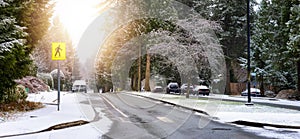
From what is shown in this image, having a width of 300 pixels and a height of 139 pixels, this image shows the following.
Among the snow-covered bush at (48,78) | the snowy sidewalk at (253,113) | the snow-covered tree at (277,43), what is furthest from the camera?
the snow-covered bush at (48,78)

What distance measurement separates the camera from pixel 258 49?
132 feet

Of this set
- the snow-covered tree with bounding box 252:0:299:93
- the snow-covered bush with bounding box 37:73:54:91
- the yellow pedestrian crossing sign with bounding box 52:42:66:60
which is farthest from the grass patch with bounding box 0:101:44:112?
the snow-covered bush with bounding box 37:73:54:91

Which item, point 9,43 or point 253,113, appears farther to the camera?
point 253,113

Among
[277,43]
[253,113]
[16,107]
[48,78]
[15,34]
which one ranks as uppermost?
[277,43]

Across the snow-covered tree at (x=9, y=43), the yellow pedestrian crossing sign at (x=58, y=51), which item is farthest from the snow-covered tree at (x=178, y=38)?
the snow-covered tree at (x=9, y=43)

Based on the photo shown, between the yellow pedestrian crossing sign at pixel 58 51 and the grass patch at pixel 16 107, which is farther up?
the yellow pedestrian crossing sign at pixel 58 51

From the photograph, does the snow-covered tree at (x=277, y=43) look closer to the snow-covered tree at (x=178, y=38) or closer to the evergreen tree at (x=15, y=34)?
the snow-covered tree at (x=178, y=38)

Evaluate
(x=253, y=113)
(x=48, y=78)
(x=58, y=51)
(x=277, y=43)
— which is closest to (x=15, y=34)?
(x=58, y=51)

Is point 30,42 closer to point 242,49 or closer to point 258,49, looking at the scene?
point 258,49

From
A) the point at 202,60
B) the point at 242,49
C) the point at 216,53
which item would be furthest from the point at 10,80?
the point at 242,49

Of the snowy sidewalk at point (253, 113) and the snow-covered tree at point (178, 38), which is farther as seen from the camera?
the snow-covered tree at point (178, 38)

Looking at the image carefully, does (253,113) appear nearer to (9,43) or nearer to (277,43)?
(9,43)

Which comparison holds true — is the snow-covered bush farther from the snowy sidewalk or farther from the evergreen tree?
the snowy sidewalk

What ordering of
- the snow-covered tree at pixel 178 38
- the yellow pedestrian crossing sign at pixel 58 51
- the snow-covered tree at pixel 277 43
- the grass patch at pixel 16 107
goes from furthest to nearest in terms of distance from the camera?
the snow-covered tree at pixel 178 38 → the snow-covered tree at pixel 277 43 → the yellow pedestrian crossing sign at pixel 58 51 → the grass patch at pixel 16 107
